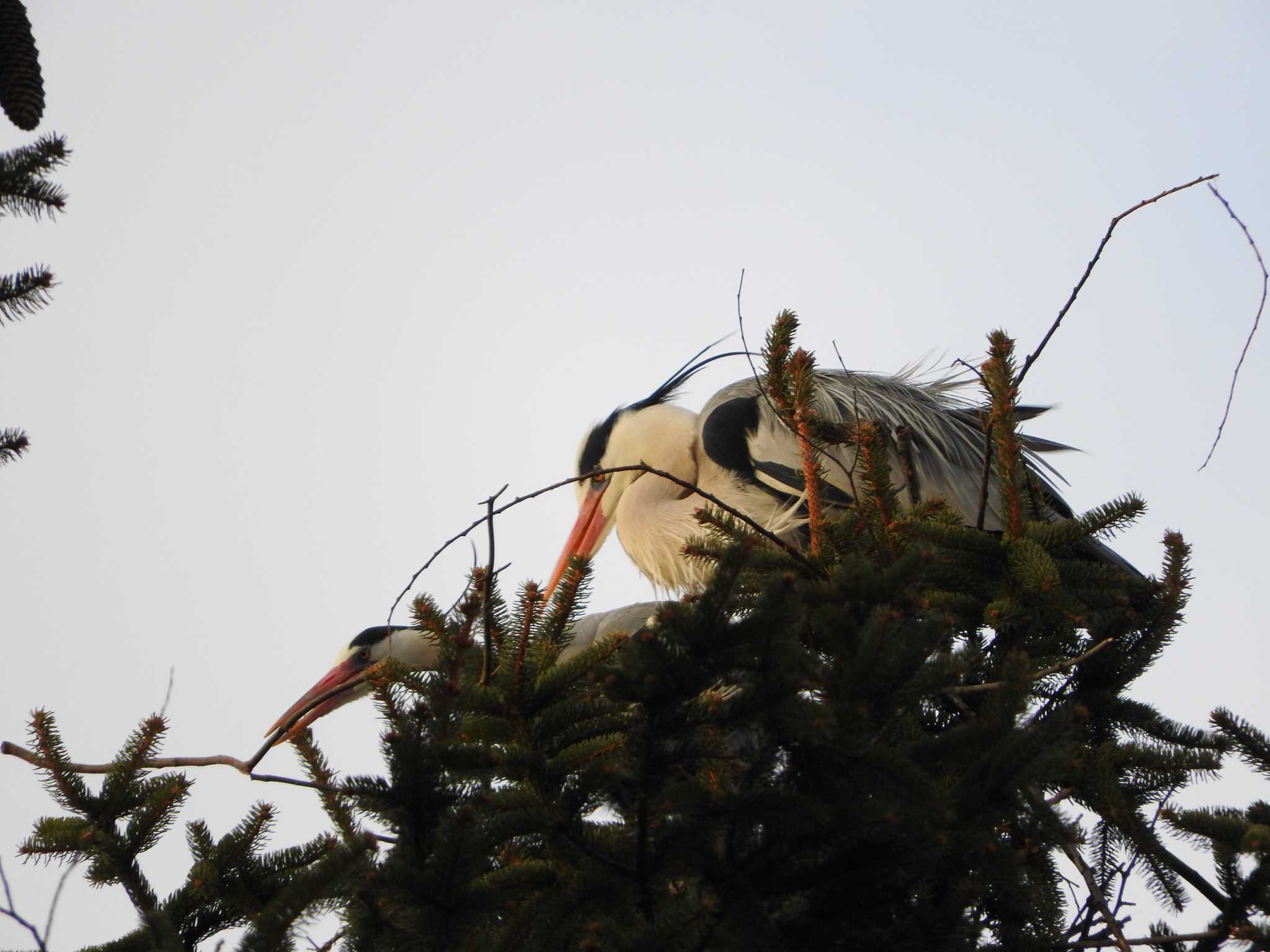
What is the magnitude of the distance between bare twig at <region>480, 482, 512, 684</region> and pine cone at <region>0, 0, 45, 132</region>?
869 mm

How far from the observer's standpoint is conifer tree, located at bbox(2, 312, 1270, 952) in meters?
1.45

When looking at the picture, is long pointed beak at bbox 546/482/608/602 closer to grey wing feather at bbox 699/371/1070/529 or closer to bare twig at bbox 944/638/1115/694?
grey wing feather at bbox 699/371/1070/529

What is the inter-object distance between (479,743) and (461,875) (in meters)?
0.43

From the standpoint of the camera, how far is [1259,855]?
181 cm

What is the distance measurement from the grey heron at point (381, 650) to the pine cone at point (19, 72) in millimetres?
2359

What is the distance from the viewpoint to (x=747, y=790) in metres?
1.58

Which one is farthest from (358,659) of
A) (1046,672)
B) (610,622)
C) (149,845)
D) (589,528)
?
(1046,672)

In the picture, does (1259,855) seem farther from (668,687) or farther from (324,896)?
(324,896)

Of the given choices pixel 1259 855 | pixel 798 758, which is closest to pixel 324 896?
pixel 798 758

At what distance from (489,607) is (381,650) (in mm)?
2468

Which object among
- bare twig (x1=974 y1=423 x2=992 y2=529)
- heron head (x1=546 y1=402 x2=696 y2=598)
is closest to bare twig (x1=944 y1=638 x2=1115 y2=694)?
bare twig (x1=974 y1=423 x2=992 y2=529)

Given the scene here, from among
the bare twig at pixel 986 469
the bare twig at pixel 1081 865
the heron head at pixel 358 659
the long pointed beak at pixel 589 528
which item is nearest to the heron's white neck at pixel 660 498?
the long pointed beak at pixel 589 528

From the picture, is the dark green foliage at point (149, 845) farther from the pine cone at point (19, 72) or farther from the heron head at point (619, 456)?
the heron head at point (619, 456)

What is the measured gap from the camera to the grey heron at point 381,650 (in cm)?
388
